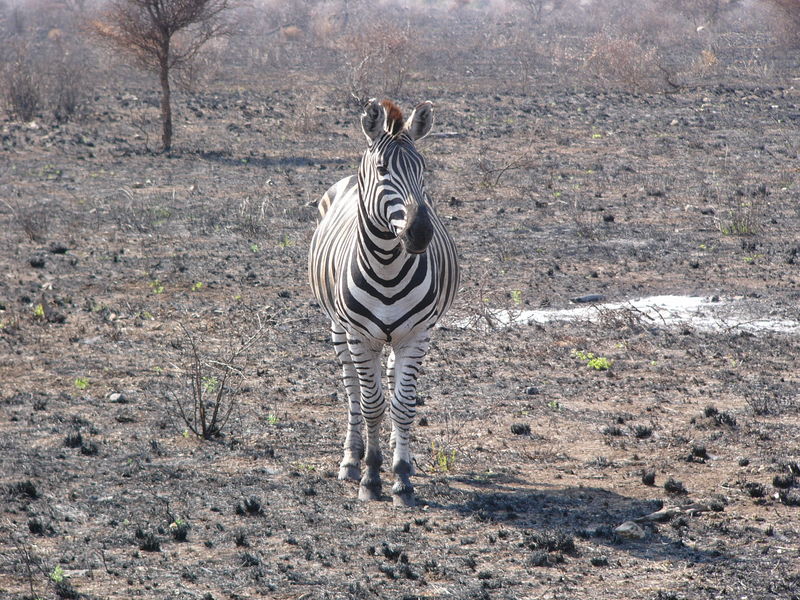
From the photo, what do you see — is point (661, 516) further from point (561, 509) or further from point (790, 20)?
point (790, 20)

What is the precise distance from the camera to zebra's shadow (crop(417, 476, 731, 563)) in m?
5.63

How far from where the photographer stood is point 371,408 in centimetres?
652

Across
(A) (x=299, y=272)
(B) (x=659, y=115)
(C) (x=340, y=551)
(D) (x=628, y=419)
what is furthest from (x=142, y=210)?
(B) (x=659, y=115)

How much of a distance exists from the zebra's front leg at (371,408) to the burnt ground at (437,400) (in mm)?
194

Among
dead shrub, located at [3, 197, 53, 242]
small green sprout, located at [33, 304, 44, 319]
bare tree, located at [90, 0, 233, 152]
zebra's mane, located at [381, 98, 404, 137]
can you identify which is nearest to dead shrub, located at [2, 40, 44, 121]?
bare tree, located at [90, 0, 233, 152]

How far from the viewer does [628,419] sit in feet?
26.3

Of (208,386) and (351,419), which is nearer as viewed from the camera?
(351,419)

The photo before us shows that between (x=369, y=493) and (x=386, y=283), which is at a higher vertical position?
(x=386, y=283)

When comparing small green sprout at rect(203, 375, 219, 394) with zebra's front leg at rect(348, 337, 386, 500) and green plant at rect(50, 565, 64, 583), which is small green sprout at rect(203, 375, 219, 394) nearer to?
zebra's front leg at rect(348, 337, 386, 500)

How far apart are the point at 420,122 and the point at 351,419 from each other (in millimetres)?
2314

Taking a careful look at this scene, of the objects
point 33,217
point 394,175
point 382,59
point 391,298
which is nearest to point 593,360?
point 391,298

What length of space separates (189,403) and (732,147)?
1656 cm

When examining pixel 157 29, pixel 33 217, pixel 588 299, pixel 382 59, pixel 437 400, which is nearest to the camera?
pixel 437 400

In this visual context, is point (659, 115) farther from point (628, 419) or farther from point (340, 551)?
point (340, 551)
